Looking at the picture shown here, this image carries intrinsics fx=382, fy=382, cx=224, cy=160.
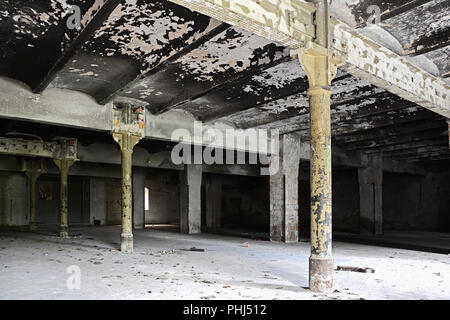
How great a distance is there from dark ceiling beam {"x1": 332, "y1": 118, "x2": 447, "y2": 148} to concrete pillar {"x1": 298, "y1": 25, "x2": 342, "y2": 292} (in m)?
7.54

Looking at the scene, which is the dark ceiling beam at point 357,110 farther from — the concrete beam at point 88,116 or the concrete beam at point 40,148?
the concrete beam at point 40,148

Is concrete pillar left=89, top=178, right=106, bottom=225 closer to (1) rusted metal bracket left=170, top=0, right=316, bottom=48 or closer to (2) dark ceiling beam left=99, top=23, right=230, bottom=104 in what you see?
(2) dark ceiling beam left=99, top=23, right=230, bottom=104

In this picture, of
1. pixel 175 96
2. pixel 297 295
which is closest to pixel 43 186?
pixel 175 96

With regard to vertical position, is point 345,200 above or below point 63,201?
below

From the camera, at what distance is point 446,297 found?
5281 mm

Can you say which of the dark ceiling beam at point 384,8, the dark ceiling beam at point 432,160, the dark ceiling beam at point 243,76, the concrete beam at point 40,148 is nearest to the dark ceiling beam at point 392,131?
the dark ceiling beam at point 432,160

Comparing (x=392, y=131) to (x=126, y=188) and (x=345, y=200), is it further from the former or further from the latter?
(x=345, y=200)

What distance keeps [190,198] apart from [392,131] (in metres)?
8.64

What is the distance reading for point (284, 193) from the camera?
13.2m

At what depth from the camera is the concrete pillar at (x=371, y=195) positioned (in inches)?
690

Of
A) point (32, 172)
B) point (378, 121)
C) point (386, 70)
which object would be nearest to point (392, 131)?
point (378, 121)

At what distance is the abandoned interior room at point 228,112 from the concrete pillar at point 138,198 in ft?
13.0

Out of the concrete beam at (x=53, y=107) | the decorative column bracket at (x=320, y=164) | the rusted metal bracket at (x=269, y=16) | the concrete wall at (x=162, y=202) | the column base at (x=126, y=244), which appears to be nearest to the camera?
the rusted metal bracket at (x=269, y=16)

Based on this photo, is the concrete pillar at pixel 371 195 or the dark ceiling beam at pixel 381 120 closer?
the dark ceiling beam at pixel 381 120
